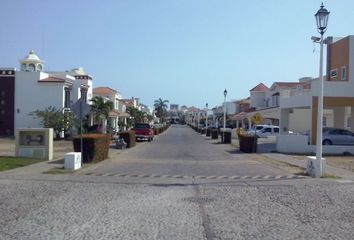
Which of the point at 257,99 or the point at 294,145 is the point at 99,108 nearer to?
the point at 294,145

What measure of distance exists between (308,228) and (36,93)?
5015cm

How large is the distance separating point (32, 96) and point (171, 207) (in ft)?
156

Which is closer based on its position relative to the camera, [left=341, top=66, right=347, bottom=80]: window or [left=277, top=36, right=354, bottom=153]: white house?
[left=277, top=36, right=354, bottom=153]: white house

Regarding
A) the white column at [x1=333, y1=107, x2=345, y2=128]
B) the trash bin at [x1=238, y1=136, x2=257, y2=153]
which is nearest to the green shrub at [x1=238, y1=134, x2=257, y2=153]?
the trash bin at [x1=238, y1=136, x2=257, y2=153]

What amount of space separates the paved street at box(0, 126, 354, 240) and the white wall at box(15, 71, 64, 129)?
127 feet

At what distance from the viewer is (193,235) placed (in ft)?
27.8

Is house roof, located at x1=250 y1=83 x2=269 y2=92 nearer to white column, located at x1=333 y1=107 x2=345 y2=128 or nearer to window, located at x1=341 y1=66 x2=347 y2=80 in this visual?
white column, located at x1=333 y1=107 x2=345 y2=128

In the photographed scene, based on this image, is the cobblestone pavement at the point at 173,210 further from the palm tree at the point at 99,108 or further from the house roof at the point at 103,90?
the house roof at the point at 103,90

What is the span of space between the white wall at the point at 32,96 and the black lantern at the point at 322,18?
40.6 metres

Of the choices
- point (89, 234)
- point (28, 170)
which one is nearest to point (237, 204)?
point (89, 234)

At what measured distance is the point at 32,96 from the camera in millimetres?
55969

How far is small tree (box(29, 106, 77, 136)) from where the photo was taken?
50.3 meters

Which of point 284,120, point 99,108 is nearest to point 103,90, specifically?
point 99,108

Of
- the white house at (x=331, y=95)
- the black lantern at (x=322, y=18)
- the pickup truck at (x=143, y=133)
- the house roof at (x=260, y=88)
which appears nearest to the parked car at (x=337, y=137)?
the white house at (x=331, y=95)
